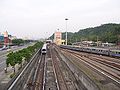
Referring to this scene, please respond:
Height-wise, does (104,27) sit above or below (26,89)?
above

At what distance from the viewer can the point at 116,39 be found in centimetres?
11806

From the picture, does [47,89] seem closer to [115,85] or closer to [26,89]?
[26,89]

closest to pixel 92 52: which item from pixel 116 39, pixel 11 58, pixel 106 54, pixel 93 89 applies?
pixel 106 54

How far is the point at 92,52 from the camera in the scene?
63.6 metres

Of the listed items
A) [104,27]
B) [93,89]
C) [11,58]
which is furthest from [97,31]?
[93,89]

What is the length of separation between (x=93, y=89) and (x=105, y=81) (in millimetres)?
5348

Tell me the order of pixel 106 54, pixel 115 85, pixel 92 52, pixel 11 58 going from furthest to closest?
1. pixel 92 52
2. pixel 106 54
3. pixel 11 58
4. pixel 115 85

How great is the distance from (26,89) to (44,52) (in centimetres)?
4915

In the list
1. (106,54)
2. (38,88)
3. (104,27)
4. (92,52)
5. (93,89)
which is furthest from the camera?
(104,27)

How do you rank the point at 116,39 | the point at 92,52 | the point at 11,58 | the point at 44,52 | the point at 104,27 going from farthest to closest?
the point at 104,27 → the point at 116,39 → the point at 44,52 → the point at 92,52 → the point at 11,58

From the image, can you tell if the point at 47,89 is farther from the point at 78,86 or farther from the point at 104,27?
the point at 104,27

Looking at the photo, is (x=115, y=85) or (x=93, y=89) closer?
(x=93, y=89)

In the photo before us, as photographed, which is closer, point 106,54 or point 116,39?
point 106,54

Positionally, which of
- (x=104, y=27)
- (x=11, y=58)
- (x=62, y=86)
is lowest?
(x=62, y=86)
